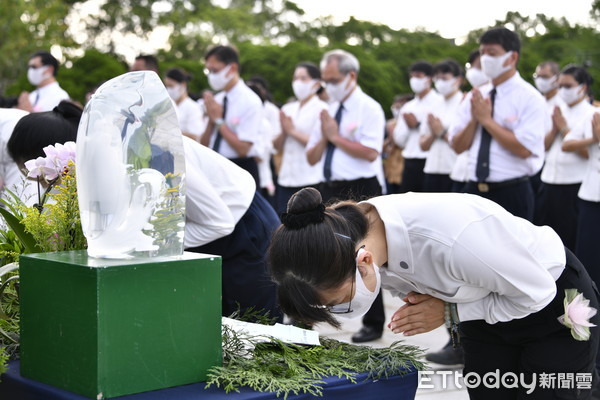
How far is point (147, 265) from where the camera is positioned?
5.54 feet

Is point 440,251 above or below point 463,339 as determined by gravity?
above

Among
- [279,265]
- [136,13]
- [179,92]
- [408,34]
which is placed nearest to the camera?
[279,265]

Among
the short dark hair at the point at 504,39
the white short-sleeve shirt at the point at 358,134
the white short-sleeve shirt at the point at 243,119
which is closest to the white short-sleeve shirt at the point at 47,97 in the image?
the white short-sleeve shirt at the point at 243,119

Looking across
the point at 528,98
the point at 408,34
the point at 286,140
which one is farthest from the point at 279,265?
the point at 408,34

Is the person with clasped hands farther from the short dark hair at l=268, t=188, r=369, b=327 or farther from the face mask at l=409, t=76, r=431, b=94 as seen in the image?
the face mask at l=409, t=76, r=431, b=94

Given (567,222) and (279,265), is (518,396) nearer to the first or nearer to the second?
(279,265)

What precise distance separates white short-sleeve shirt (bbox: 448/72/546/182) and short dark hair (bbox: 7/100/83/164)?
9.18 feet

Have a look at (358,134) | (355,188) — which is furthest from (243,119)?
(355,188)

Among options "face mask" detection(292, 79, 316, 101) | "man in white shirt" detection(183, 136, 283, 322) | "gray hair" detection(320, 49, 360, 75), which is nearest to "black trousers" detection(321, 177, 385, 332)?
"gray hair" detection(320, 49, 360, 75)

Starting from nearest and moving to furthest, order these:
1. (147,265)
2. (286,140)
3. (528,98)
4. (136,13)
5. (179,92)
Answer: (147,265) → (528,98) → (286,140) → (179,92) → (136,13)

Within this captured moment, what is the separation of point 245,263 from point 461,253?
1.25 meters

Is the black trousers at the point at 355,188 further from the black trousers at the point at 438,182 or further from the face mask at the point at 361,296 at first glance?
the face mask at the point at 361,296

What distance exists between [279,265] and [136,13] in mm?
26886

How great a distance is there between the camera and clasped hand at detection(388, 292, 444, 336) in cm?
219
